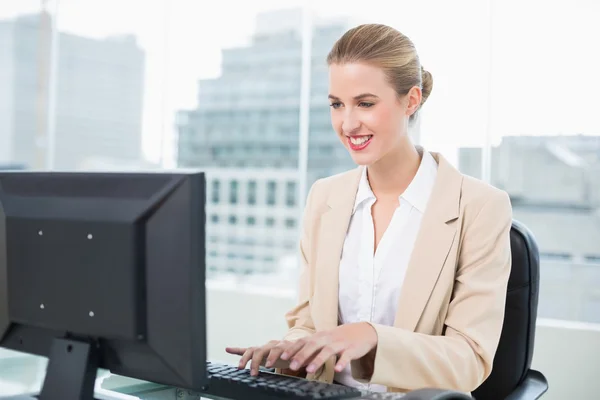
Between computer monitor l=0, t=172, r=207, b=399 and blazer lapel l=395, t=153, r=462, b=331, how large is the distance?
71 centimetres

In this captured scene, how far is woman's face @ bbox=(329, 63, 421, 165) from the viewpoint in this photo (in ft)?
5.39

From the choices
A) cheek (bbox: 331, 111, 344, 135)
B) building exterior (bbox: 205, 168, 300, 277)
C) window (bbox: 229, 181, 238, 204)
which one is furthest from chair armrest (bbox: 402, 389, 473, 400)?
window (bbox: 229, 181, 238, 204)

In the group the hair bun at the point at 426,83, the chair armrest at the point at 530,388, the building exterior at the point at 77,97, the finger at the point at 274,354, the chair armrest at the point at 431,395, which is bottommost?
the chair armrest at the point at 530,388

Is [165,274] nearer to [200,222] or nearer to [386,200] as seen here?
[200,222]

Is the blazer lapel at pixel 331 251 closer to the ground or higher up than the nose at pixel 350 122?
closer to the ground

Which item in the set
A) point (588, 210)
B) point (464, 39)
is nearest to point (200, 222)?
point (464, 39)

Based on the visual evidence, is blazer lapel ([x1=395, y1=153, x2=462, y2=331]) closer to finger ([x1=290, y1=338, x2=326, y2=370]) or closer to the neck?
the neck

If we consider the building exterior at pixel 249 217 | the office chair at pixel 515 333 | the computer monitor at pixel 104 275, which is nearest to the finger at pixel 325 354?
the computer monitor at pixel 104 275

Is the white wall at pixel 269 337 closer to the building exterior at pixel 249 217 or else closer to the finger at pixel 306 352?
the finger at pixel 306 352

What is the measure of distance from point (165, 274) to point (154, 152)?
494cm

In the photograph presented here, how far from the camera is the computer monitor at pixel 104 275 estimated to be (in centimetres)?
103

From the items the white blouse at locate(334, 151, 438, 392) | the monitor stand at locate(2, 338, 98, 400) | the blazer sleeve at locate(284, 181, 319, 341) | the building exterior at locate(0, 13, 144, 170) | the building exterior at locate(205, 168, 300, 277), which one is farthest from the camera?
the building exterior at locate(205, 168, 300, 277)

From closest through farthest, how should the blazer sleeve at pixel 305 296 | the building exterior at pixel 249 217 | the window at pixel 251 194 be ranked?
the blazer sleeve at pixel 305 296 → the building exterior at pixel 249 217 → the window at pixel 251 194

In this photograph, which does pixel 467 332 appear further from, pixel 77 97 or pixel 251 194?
pixel 251 194
